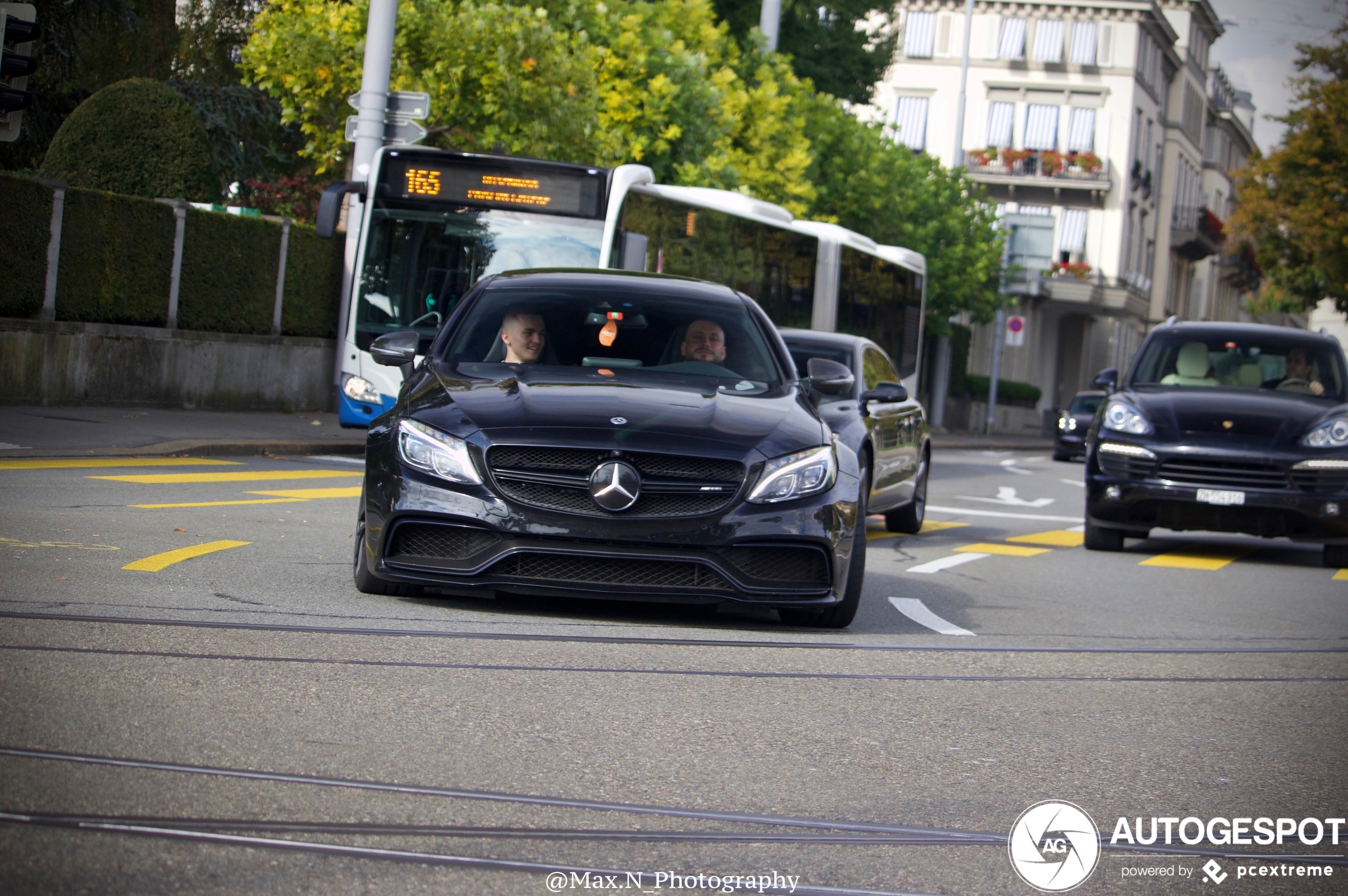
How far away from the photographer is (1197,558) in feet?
46.3

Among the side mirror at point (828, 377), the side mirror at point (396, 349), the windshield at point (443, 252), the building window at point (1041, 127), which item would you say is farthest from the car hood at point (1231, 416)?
the building window at point (1041, 127)

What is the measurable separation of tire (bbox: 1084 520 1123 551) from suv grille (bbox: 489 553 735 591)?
24.9 ft

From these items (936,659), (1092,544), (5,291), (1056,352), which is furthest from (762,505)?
(1056,352)

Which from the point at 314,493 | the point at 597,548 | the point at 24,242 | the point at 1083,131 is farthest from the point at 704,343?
the point at 1083,131

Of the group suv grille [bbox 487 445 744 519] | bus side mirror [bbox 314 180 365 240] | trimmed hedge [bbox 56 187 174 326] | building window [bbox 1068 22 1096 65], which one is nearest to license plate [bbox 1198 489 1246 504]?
suv grille [bbox 487 445 744 519]

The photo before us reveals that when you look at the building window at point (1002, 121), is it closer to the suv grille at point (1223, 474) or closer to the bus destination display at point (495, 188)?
the bus destination display at point (495, 188)

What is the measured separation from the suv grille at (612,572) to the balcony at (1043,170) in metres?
61.3

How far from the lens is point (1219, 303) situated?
313 ft

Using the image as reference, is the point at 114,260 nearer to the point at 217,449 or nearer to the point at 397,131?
the point at 397,131

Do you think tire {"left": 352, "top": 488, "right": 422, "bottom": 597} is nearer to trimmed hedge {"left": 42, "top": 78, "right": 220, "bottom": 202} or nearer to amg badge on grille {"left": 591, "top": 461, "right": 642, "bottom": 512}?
amg badge on grille {"left": 591, "top": 461, "right": 642, "bottom": 512}

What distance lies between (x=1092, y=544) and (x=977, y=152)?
53.4 meters

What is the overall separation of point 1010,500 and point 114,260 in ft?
33.4

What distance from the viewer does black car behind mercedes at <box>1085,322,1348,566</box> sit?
13180 millimetres

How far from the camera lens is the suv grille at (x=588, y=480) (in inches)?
277
